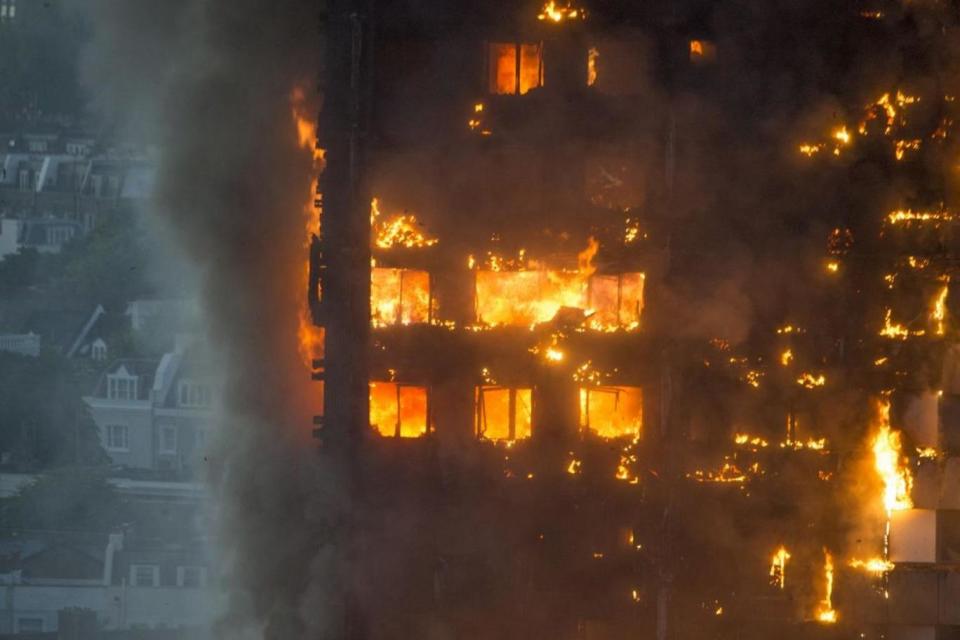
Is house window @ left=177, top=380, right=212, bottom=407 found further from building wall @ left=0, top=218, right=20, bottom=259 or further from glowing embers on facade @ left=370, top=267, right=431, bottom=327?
glowing embers on facade @ left=370, top=267, right=431, bottom=327

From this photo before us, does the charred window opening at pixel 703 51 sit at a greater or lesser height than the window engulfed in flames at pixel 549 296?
greater

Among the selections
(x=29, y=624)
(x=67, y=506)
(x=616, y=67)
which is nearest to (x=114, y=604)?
(x=29, y=624)

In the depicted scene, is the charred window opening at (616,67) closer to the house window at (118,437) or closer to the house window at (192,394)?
the house window at (192,394)

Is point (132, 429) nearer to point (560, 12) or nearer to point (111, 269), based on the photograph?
point (111, 269)

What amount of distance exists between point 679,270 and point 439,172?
14.4ft

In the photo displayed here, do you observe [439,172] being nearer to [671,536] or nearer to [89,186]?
[671,536]

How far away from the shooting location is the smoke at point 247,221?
24.0 m

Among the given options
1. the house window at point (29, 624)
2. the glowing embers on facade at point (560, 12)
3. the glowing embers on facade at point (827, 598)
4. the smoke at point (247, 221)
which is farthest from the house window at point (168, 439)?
the glowing embers on facade at point (827, 598)

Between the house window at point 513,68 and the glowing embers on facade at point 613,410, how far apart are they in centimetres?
533

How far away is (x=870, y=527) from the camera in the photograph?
22.2m

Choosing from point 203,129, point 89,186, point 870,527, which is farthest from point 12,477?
point 870,527

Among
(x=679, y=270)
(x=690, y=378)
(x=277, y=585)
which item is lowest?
(x=277, y=585)

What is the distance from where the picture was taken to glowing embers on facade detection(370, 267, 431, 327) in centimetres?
2197

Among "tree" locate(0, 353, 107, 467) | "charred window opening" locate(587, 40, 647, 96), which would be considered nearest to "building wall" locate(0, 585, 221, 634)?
"tree" locate(0, 353, 107, 467)
